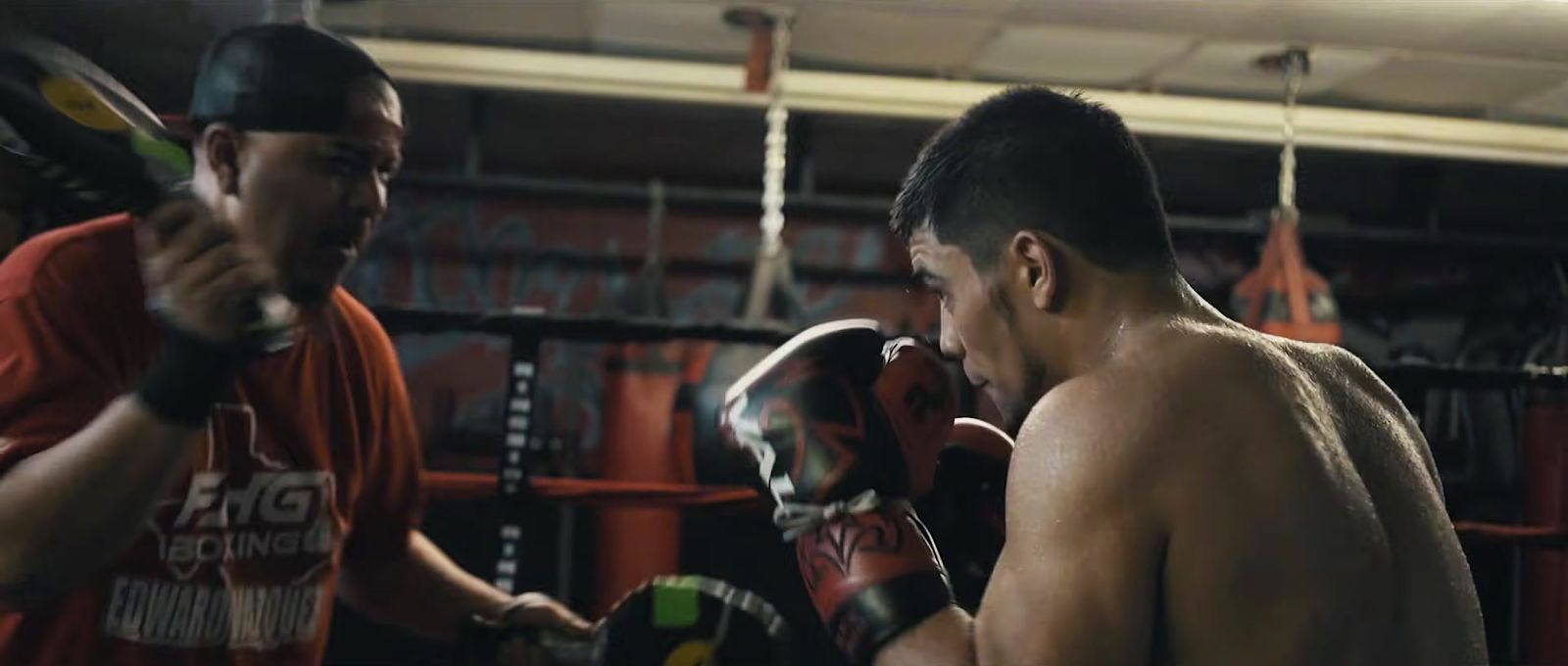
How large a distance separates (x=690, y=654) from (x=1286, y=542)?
74cm

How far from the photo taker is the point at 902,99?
9.08ft

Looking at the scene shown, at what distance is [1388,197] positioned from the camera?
4.07m

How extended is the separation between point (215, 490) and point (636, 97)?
1748mm

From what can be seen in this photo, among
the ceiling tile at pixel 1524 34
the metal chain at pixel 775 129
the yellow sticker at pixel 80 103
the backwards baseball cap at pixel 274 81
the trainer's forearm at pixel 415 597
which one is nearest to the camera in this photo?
the yellow sticker at pixel 80 103

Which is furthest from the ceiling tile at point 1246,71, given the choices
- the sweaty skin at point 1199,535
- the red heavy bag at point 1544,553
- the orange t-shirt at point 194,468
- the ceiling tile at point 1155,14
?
the orange t-shirt at point 194,468

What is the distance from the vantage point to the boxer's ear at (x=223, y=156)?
1346mm

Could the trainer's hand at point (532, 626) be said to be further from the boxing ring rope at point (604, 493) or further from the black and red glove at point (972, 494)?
the black and red glove at point (972, 494)

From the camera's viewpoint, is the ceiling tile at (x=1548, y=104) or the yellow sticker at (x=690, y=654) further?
the ceiling tile at (x=1548, y=104)

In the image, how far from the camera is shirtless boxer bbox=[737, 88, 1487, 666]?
0.97 meters

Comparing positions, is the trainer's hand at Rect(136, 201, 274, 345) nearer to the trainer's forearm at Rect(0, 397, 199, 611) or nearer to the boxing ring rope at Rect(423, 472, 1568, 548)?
the trainer's forearm at Rect(0, 397, 199, 611)

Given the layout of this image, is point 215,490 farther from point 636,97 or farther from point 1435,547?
point 636,97

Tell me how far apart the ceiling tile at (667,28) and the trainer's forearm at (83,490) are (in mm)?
1886

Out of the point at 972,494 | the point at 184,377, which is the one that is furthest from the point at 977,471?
the point at 184,377

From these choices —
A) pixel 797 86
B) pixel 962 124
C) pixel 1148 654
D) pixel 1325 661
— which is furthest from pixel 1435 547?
pixel 797 86
